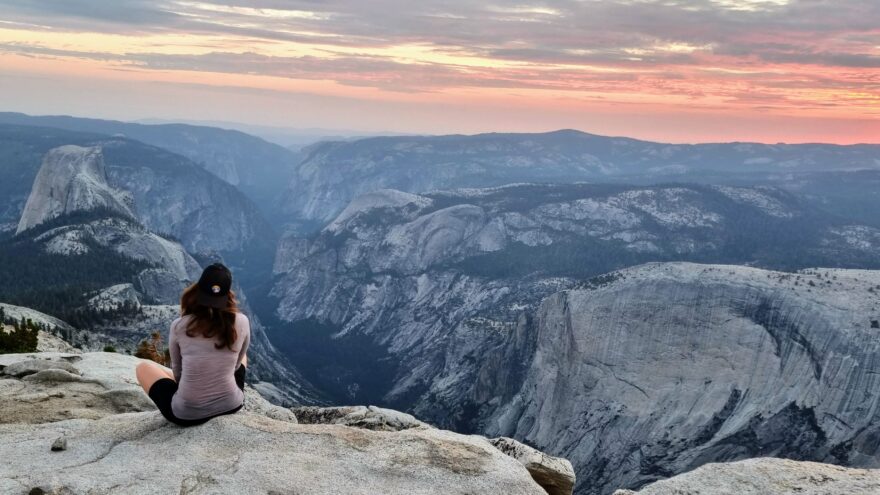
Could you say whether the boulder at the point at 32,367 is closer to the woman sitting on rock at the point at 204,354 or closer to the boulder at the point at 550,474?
the woman sitting on rock at the point at 204,354

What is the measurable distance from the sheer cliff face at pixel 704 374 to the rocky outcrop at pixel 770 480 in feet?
321

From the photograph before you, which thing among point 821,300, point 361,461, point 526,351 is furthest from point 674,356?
point 361,461

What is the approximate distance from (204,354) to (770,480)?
1498 cm

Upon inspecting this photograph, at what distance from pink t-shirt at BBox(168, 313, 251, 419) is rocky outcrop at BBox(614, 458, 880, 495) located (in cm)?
1131

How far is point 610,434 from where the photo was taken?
4929 inches

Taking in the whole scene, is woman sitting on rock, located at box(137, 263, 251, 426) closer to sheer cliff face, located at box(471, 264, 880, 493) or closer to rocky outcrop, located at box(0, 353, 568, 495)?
rocky outcrop, located at box(0, 353, 568, 495)

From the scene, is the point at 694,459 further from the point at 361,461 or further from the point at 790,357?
the point at 361,461

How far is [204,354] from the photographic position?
15398 mm

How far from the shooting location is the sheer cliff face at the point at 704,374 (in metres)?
107

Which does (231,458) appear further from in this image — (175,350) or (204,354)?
(175,350)

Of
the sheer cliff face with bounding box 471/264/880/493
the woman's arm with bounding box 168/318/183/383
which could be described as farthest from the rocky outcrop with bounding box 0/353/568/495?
the sheer cliff face with bounding box 471/264/880/493

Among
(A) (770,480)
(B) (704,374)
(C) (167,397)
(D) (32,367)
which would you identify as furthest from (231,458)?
(B) (704,374)

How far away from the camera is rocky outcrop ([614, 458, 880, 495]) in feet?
53.7

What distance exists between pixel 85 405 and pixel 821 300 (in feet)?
427
